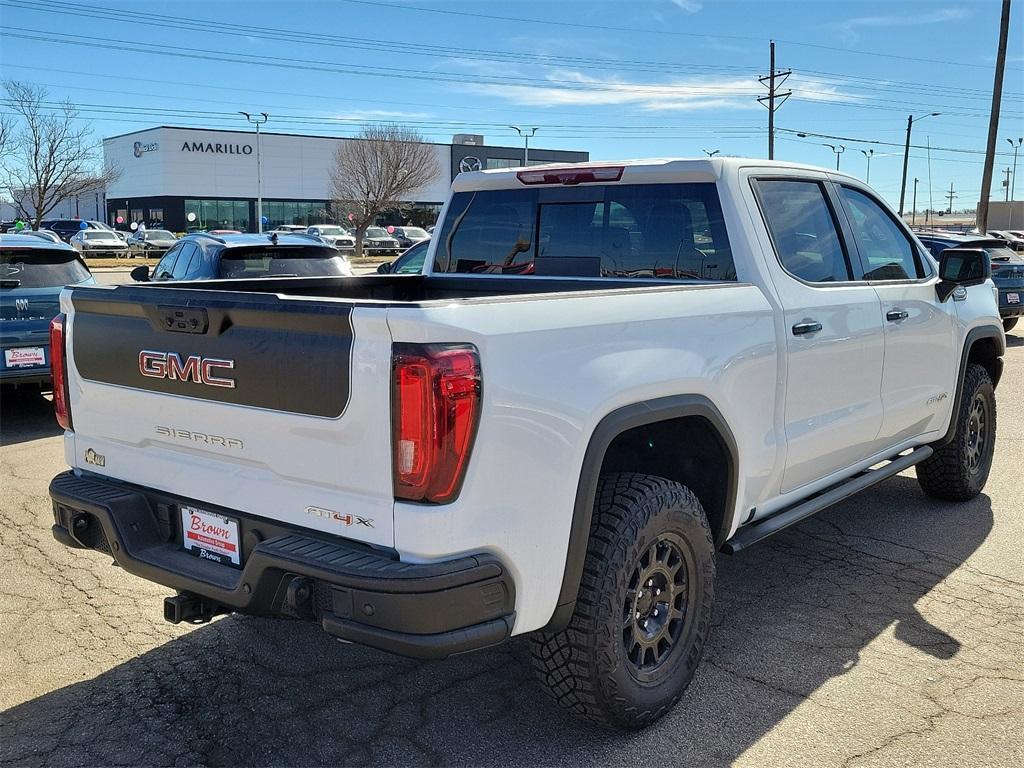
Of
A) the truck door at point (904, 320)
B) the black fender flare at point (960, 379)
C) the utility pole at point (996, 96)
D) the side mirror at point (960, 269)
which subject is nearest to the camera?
the truck door at point (904, 320)

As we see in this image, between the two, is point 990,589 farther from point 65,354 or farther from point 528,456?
point 65,354

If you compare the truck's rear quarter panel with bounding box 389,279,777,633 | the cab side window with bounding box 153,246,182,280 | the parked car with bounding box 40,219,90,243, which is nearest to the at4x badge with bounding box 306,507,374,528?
the truck's rear quarter panel with bounding box 389,279,777,633

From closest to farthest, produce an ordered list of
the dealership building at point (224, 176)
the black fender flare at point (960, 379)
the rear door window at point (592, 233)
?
the rear door window at point (592, 233) < the black fender flare at point (960, 379) < the dealership building at point (224, 176)

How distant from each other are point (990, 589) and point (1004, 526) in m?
1.13

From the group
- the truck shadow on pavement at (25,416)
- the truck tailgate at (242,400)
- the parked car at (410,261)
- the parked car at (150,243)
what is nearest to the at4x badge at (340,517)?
the truck tailgate at (242,400)

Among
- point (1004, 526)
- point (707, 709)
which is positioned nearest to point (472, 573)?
point (707, 709)

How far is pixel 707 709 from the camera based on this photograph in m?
3.43

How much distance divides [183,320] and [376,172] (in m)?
60.5

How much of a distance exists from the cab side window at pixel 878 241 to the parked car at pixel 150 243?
151ft

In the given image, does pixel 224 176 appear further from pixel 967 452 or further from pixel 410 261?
pixel 967 452

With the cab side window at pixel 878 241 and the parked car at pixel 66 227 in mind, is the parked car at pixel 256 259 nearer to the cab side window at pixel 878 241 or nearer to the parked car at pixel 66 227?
the cab side window at pixel 878 241

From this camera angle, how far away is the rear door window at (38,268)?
27.5 feet

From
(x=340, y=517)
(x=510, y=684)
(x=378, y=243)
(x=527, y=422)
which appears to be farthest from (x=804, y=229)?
(x=378, y=243)

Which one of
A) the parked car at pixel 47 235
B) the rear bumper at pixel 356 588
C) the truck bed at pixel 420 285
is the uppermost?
the parked car at pixel 47 235
